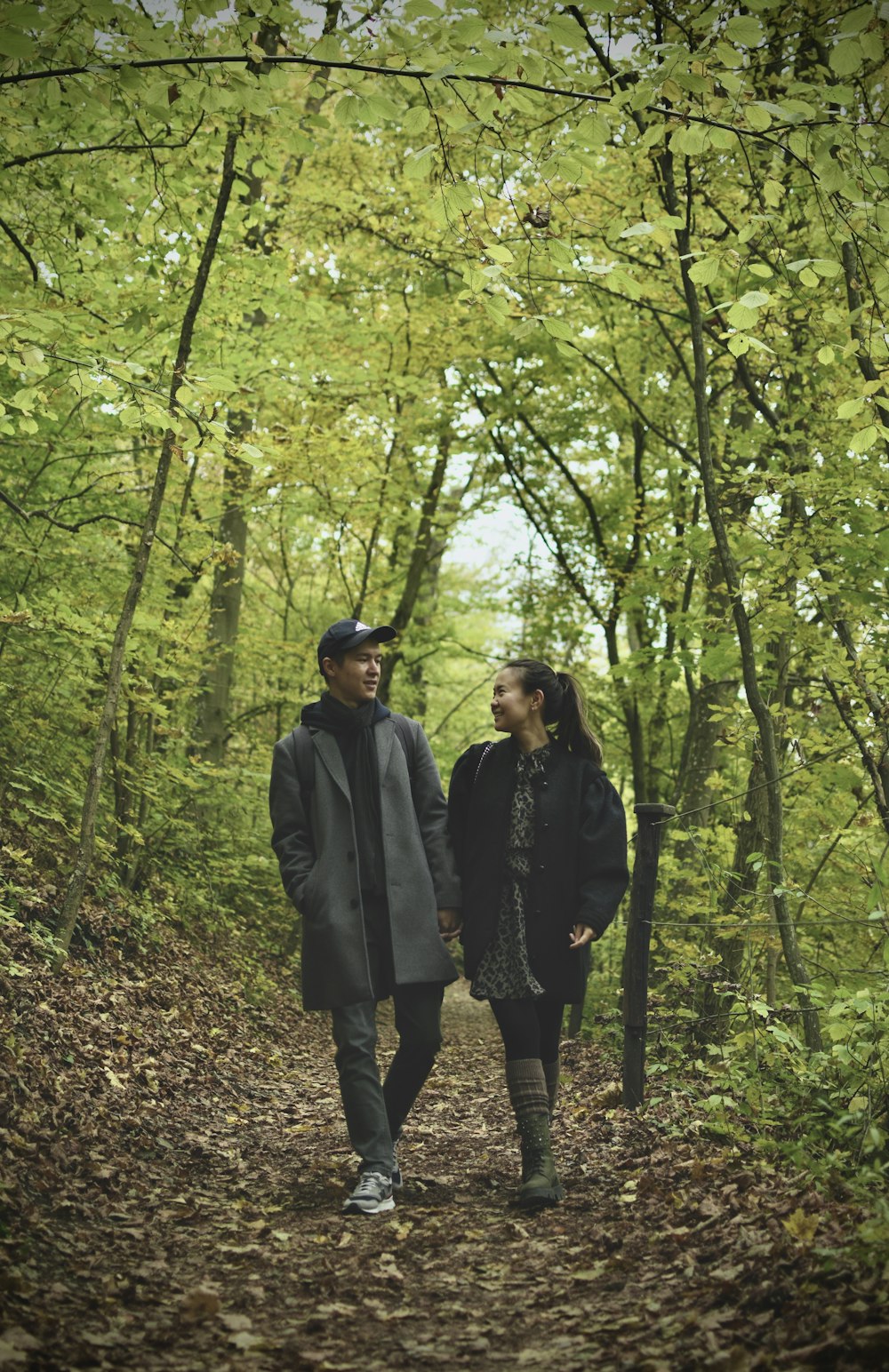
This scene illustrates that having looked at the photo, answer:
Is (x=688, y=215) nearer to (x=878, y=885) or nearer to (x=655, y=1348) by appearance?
(x=878, y=885)

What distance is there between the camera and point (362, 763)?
4.55m

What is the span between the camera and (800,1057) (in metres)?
4.77

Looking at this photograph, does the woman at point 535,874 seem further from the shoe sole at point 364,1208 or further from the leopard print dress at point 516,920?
the shoe sole at point 364,1208

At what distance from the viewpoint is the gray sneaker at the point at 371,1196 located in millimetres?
4039

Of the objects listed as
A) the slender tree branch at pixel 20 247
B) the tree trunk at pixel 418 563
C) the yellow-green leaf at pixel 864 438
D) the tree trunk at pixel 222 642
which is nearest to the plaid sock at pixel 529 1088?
the yellow-green leaf at pixel 864 438

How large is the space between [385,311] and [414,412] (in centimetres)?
116

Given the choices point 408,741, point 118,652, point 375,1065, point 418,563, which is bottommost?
point 375,1065

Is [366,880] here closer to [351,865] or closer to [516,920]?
[351,865]

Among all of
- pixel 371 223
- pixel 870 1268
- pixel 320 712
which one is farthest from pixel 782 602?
pixel 371 223

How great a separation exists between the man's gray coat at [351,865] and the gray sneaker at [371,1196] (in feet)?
2.16

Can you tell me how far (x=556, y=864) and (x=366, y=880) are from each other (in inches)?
30.7

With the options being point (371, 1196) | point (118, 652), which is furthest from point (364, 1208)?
point (118, 652)

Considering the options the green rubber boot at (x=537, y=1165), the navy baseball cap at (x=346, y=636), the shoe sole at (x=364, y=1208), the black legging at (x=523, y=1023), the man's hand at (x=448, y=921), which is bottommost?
the shoe sole at (x=364, y=1208)

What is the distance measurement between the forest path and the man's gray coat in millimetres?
906
